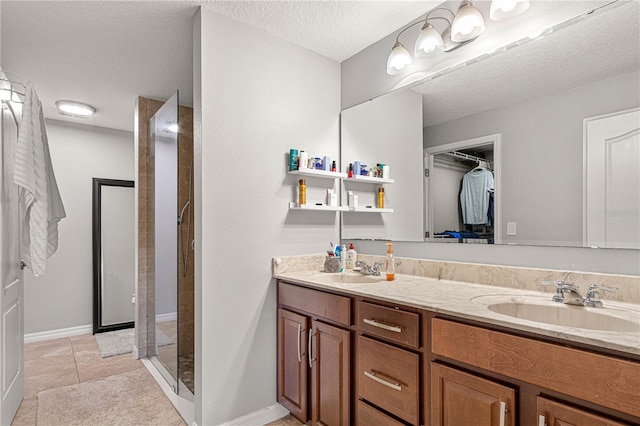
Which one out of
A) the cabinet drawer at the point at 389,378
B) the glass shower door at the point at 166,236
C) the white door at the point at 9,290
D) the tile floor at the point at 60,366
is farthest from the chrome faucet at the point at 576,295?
the tile floor at the point at 60,366

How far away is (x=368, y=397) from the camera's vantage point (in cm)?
161

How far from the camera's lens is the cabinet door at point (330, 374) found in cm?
173

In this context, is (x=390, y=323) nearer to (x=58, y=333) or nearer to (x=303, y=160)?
(x=303, y=160)

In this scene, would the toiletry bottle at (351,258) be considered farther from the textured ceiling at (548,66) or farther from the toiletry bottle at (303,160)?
the textured ceiling at (548,66)

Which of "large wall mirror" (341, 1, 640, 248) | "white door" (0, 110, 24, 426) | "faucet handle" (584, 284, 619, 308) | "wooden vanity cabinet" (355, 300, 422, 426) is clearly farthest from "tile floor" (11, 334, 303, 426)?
"large wall mirror" (341, 1, 640, 248)

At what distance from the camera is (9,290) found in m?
2.15

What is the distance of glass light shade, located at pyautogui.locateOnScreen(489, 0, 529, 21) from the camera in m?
1.62

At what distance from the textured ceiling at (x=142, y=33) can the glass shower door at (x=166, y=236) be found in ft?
1.09

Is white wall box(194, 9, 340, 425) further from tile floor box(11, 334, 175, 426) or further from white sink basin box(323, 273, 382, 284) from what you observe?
tile floor box(11, 334, 175, 426)

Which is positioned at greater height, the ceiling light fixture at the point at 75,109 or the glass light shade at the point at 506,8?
the ceiling light fixture at the point at 75,109

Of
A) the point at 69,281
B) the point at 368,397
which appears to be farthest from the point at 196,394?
the point at 69,281

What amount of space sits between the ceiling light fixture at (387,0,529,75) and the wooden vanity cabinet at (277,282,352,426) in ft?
4.80

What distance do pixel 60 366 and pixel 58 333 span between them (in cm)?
100

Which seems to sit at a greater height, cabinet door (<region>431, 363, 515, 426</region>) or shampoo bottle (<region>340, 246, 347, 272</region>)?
shampoo bottle (<region>340, 246, 347, 272</region>)
